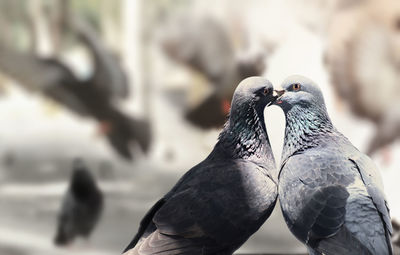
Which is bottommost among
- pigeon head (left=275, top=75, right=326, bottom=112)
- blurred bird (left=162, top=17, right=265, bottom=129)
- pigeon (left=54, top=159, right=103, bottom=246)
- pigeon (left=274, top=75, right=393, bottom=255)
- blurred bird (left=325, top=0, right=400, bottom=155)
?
pigeon (left=274, top=75, right=393, bottom=255)

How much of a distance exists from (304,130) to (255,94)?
0.49 feet

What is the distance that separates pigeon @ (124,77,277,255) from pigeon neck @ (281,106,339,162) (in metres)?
0.07

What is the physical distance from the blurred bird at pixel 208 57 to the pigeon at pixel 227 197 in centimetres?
189

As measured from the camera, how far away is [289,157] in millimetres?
1368

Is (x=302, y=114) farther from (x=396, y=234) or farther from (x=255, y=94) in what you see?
(x=396, y=234)

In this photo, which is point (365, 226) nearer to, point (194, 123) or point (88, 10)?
point (194, 123)

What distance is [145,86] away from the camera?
356 centimetres

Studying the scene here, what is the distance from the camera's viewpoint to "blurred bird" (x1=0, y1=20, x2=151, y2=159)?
361 centimetres

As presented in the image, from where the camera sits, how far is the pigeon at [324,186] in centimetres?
121

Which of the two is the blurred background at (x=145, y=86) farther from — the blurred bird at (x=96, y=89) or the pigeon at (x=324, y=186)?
the pigeon at (x=324, y=186)

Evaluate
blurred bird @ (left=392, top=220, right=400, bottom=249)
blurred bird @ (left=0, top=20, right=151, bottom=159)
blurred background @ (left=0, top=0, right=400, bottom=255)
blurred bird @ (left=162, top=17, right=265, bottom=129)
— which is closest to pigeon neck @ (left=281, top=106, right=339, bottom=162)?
blurred bird @ (left=392, top=220, right=400, bottom=249)

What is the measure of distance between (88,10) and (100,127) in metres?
0.77

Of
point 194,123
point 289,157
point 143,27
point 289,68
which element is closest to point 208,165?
point 289,157

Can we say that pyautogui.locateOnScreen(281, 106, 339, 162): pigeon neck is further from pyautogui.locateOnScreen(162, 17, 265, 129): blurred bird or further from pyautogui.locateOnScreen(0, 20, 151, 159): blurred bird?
pyautogui.locateOnScreen(0, 20, 151, 159): blurred bird
